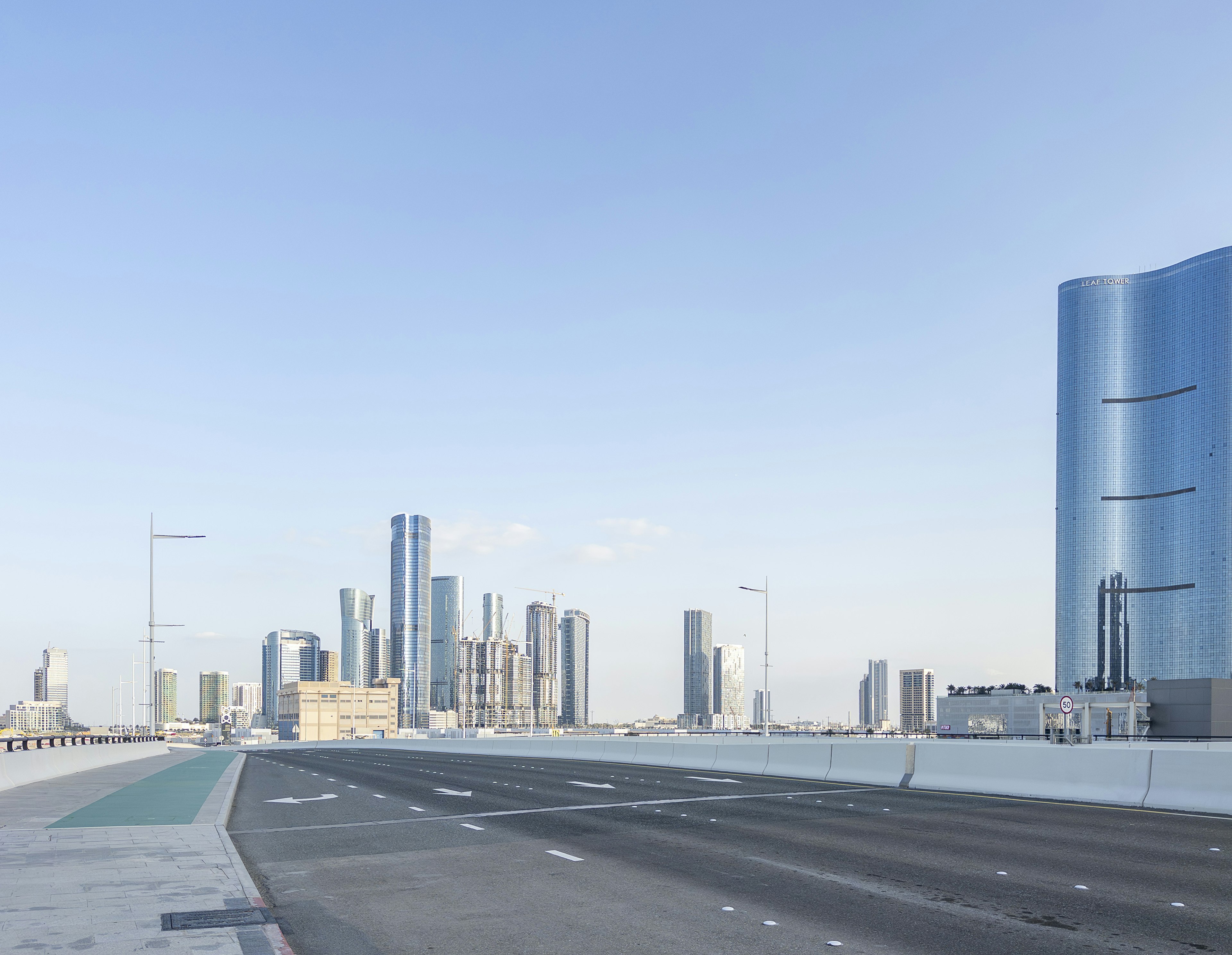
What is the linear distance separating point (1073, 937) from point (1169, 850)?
5.43 m

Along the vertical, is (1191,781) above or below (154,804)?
→ above

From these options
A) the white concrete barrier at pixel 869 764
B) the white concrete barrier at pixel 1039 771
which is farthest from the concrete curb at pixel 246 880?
the white concrete barrier at pixel 1039 771

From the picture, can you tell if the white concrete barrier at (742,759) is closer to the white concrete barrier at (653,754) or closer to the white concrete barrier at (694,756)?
the white concrete barrier at (694,756)

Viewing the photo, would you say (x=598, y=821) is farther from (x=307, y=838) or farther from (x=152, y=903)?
(x=152, y=903)

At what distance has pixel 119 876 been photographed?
10.5 m

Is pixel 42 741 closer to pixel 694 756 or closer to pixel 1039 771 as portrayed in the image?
pixel 694 756

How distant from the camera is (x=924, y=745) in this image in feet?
75.4

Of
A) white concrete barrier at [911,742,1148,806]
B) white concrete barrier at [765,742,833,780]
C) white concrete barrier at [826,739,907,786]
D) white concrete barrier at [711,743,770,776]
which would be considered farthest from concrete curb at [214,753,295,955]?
white concrete barrier at [711,743,770,776]

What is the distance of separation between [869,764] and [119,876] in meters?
17.7

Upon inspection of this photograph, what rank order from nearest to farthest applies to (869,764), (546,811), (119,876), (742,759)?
(119,876) → (546,811) → (869,764) → (742,759)

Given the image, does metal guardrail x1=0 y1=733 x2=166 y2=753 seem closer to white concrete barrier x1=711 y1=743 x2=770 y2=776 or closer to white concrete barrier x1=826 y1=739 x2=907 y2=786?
white concrete barrier x1=711 y1=743 x2=770 y2=776

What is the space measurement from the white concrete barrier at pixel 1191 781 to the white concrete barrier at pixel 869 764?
5906 millimetres

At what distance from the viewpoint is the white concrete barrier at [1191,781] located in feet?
54.5

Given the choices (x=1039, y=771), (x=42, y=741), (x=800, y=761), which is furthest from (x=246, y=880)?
(x=42, y=741)
